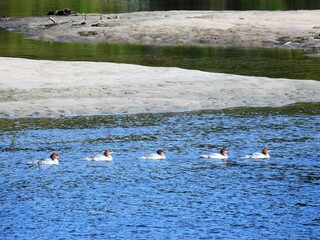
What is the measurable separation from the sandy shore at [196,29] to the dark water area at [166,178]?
70.5 feet

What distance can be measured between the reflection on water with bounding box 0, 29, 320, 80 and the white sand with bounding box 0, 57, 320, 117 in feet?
13.1

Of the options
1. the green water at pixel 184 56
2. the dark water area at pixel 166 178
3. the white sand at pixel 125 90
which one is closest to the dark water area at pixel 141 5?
the green water at pixel 184 56

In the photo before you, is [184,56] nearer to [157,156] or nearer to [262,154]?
[262,154]

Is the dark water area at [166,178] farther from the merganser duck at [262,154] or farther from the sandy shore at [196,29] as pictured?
the sandy shore at [196,29]

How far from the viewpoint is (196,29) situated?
2286 inches

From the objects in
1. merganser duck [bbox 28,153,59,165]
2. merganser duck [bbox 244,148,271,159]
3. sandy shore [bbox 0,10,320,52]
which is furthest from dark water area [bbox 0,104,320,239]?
sandy shore [bbox 0,10,320,52]

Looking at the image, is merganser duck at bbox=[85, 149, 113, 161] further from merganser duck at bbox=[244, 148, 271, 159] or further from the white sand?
the white sand

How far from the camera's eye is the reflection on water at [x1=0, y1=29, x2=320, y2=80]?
42.8 metres

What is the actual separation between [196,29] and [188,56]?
10.1 metres

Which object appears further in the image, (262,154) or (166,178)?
(262,154)

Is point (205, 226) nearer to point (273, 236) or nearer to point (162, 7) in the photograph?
point (273, 236)

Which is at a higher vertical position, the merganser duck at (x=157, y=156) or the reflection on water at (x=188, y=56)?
the merganser duck at (x=157, y=156)

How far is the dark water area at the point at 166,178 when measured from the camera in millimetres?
19328

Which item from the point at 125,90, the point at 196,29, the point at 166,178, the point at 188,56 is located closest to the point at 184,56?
the point at 188,56
